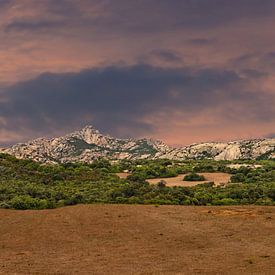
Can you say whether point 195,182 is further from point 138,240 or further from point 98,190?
point 138,240

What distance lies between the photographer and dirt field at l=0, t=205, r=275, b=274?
34250 mm

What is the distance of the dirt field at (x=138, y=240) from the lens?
1348 inches

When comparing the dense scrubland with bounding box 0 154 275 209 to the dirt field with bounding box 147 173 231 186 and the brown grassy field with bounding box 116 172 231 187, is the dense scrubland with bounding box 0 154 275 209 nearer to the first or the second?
the brown grassy field with bounding box 116 172 231 187

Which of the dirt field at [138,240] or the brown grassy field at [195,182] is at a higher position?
the brown grassy field at [195,182]

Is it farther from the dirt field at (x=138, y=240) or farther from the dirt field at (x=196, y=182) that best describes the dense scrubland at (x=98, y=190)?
the dirt field at (x=138, y=240)

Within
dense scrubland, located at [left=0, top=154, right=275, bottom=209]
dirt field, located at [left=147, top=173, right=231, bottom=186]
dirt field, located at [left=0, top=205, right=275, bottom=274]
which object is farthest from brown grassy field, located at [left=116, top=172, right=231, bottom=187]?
dirt field, located at [left=0, top=205, right=275, bottom=274]

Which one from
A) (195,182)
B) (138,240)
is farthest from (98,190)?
(138,240)

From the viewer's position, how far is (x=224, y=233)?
1880 inches

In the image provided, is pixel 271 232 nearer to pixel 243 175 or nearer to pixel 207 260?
pixel 207 260

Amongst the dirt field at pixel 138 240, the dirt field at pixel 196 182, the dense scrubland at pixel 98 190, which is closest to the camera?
the dirt field at pixel 138 240

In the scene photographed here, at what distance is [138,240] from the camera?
45.3 metres

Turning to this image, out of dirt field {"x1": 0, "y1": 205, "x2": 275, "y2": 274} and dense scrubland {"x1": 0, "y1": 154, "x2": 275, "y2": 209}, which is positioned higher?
dense scrubland {"x1": 0, "y1": 154, "x2": 275, "y2": 209}

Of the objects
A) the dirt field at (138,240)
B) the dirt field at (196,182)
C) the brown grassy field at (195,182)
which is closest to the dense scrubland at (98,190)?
the brown grassy field at (195,182)

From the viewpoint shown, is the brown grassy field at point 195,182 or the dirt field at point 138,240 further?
the brown grassy field at point 195,182
